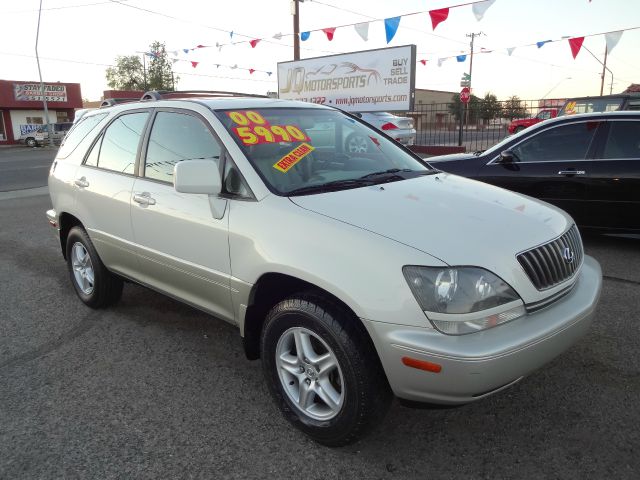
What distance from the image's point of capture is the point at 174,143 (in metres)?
3.39

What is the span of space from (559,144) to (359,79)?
7.90 meters

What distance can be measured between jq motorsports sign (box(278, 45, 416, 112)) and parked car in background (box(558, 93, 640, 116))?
157 inches

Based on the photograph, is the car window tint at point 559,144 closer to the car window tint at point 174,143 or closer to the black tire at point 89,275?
the car window tint at point 174,143

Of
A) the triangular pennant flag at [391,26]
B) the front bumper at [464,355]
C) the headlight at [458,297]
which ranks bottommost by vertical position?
the front bumper at [464,355]

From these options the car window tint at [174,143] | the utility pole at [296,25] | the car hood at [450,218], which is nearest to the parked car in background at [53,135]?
the utility pole at [296,25]

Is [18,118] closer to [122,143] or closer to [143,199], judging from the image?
[122,143]

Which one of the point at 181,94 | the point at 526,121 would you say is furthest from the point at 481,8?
the point at 526,121

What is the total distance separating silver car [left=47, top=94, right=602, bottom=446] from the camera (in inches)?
84.8

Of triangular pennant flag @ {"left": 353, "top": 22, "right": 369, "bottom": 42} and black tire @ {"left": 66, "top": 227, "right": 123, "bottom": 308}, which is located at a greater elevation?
triangular pennant flag @ {"left": 353, "top": 22, "right": 369, "bottom": 42}

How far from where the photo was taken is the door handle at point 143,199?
132 inches

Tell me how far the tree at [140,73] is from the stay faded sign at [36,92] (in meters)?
21.2

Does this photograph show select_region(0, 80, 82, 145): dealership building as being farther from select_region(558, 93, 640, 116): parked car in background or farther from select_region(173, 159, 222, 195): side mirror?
select_region(173, 159, 222, 195): side mirror

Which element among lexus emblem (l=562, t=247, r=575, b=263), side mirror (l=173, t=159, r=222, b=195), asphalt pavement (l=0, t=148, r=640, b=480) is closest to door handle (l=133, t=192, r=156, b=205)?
side mirror (l=173, t=159, r=222, b=195)

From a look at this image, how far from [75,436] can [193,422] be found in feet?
1.94
